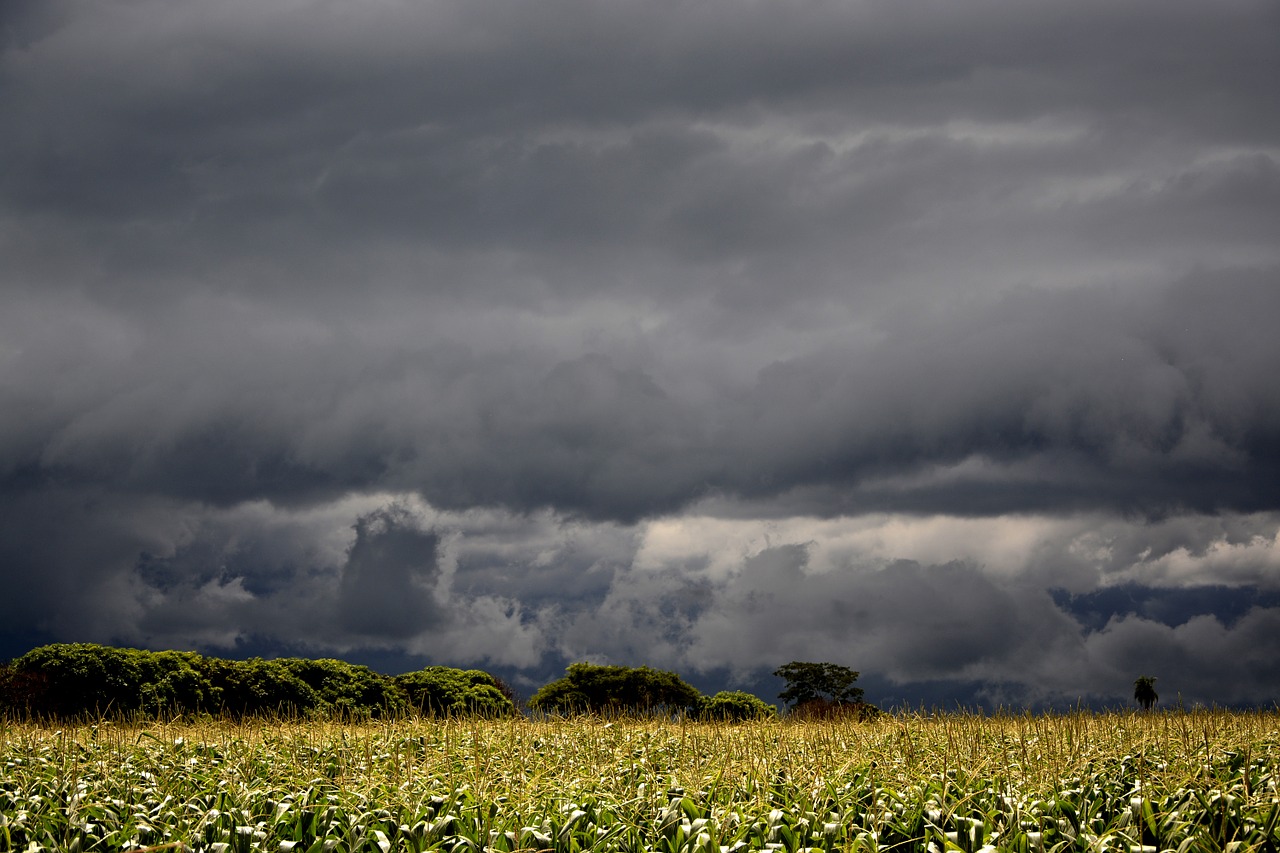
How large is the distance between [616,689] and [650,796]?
2149 cm

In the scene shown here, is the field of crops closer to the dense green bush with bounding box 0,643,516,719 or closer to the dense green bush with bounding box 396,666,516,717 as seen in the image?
the dense green bush with bounding box 0,643,516,719

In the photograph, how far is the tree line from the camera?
85.0 feet

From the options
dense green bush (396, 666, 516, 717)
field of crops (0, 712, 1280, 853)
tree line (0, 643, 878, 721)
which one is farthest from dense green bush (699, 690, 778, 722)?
field of crops (0, 712, 1280, 853)

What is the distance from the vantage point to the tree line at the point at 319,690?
2591 centimetres

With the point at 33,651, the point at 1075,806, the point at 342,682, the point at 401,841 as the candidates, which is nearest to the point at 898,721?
the point at 1075,806

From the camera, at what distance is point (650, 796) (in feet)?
34.0

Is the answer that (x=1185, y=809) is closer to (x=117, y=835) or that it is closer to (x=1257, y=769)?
(x=1257, y=769)

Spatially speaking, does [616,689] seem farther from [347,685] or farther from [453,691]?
[347,685]

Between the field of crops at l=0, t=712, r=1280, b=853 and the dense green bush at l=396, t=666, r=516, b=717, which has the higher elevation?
the field of crops at l=0, t=712, r=1280, b=853

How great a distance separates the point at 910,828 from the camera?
927 cm

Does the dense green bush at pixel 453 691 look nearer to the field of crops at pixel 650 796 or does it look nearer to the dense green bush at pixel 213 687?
the dense green bush at pixel 213 687

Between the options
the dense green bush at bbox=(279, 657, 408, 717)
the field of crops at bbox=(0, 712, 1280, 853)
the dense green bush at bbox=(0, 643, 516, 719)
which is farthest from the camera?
the dense green bush at bbox=(279, 657, 408, 717)

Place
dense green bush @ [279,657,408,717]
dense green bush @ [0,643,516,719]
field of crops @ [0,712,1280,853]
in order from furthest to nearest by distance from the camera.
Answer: dense green bush @ [279,657,408,717] → dense green bush @ [0,643,516,719] → field of crops @ [0,712,1280,853]

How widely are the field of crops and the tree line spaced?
8273 millimetres
